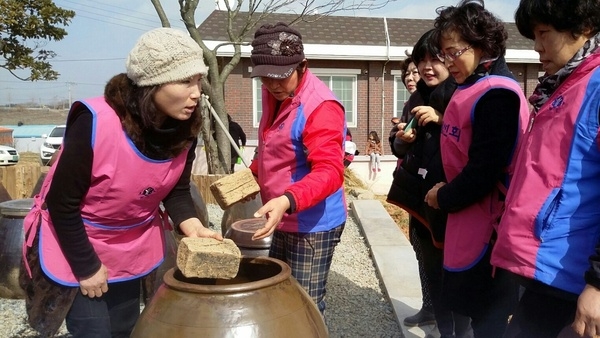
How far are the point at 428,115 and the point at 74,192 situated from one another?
1.88 metres

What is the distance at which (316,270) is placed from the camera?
3162 millimetres

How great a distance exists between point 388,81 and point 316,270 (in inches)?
635

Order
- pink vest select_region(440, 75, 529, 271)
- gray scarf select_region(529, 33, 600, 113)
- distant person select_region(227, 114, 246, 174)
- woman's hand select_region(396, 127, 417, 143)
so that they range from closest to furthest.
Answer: gray scarf select_region(529, 33, 600, 113)
pink vest select_region(440, 75, 529, 271)
woman's hand select_region(396, 127, 417, 143)
distant person select_region(227, 114, 246, 174)

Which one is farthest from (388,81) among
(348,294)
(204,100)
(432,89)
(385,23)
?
(432,89)

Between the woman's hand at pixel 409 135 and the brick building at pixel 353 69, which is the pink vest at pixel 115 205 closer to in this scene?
the woman's hand at pixel 409 135

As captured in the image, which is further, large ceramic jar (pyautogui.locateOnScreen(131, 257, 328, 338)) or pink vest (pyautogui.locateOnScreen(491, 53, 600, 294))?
large ceramic jar (pyautogui.locateOnScreen(131, 257, 328, 338))

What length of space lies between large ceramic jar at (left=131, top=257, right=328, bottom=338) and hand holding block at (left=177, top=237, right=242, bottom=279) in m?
0.08

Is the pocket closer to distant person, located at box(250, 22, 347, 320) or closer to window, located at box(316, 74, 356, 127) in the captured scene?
distant person, located at box(250, 22, 347, 320)

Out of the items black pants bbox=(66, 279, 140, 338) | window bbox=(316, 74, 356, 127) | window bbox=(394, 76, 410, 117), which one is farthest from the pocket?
window bbox=(394, 76, 410, 117)

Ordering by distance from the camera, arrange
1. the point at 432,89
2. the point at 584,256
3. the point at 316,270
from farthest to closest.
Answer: the point at 432,89 < the point at 316,270 < the point at 584,256

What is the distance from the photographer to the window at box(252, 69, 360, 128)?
18078mm

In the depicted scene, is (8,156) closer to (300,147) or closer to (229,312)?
(300,147)

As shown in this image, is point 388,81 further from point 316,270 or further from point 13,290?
point 316,270

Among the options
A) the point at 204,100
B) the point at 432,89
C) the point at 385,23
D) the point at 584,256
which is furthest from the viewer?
the point at 385,23
